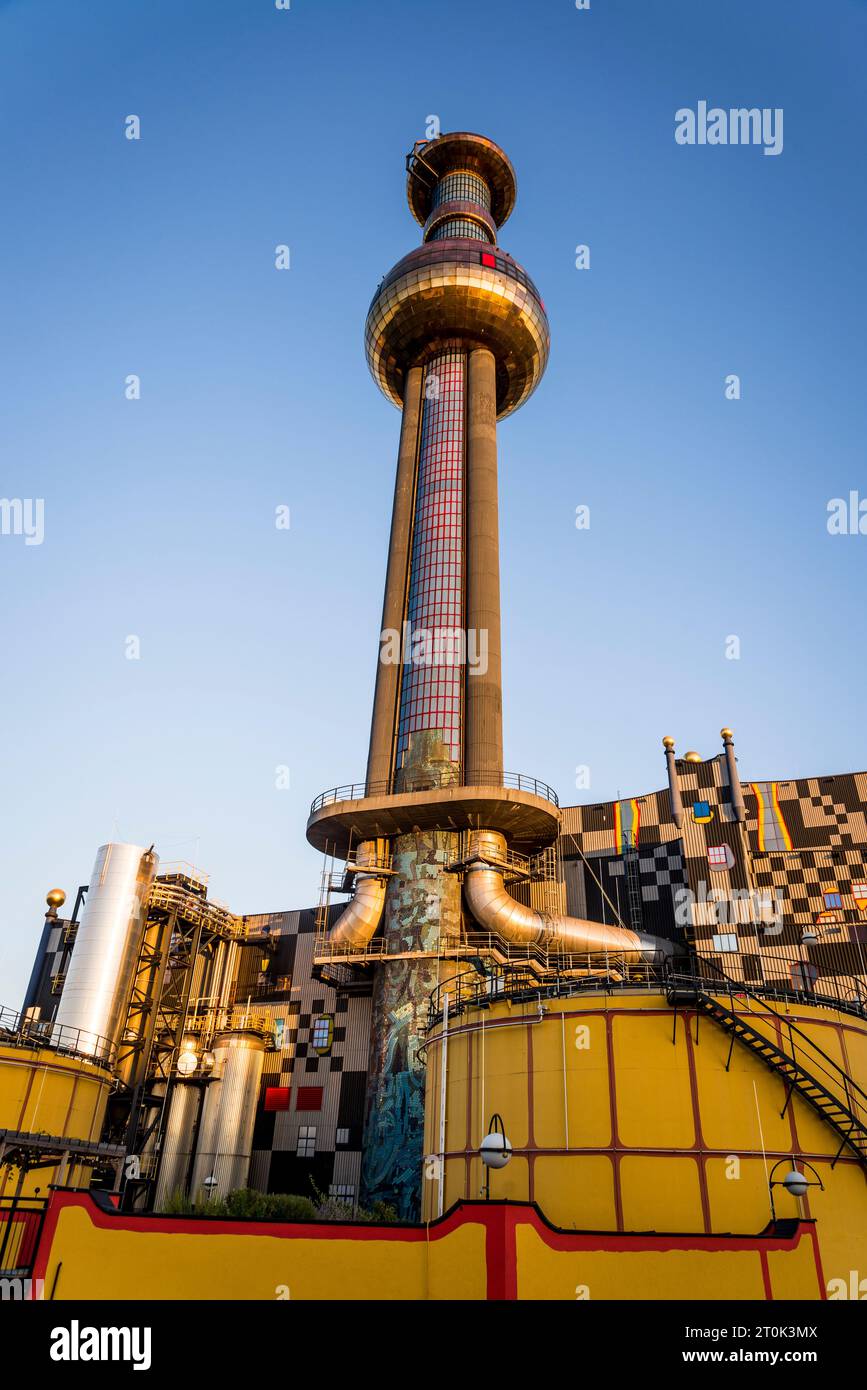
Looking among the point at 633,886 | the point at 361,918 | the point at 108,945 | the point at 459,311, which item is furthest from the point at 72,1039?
the point at 459,311

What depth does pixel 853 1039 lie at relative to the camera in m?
23.1

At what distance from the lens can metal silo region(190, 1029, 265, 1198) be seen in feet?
125

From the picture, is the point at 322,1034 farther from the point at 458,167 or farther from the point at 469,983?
the point at 458,167

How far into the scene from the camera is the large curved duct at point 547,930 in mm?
35250

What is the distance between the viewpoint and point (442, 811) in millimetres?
37719

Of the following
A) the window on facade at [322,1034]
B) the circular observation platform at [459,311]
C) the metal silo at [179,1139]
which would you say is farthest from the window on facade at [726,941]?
the circular observation platform at [459,311]

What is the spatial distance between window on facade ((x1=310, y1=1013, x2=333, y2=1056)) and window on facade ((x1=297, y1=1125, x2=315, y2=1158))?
316 cm

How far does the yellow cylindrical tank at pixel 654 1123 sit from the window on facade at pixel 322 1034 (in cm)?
1857

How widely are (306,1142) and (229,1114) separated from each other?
3643mm

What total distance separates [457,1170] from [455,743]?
2076cm

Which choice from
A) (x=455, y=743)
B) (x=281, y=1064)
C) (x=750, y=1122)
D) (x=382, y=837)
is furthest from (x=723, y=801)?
(x=281, y=1064)

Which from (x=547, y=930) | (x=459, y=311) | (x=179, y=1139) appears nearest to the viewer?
(x=547, y=930)

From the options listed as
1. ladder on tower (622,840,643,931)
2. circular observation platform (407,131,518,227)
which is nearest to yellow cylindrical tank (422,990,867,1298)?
ladder on tower (622,840,643,931)
